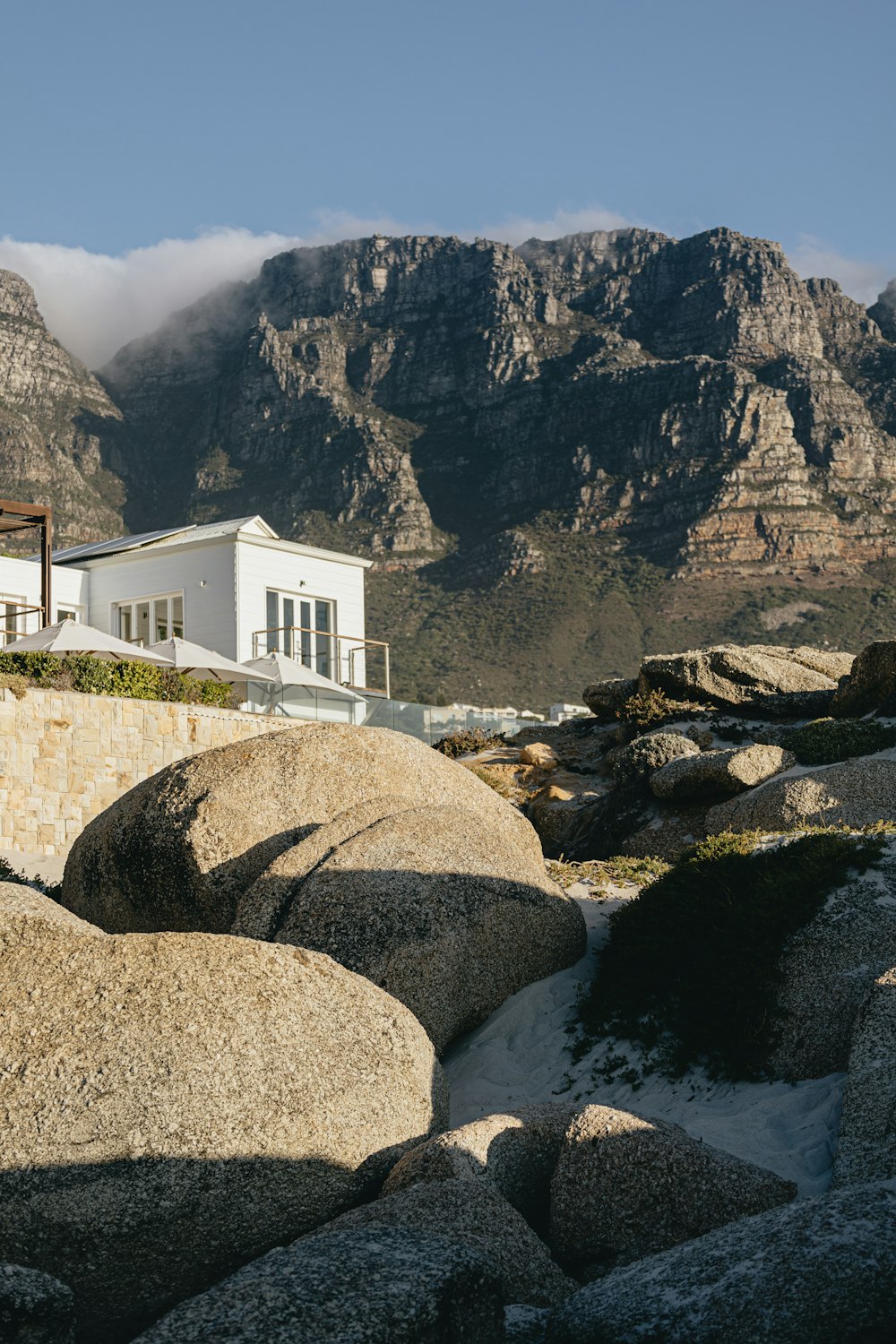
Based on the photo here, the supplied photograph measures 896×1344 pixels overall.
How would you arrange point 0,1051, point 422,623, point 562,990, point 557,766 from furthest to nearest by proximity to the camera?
point 422,623 < point 557,766 < point 562,990 < point 0,1051

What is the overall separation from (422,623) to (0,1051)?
7984 centimetres

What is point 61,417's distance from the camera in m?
116

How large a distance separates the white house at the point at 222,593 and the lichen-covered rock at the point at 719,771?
17409mm

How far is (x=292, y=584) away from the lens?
34906 millimetres

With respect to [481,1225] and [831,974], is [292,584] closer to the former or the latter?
[831,974]

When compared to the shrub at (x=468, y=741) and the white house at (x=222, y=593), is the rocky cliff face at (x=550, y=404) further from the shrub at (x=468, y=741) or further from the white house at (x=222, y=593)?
the shrub at (x=468, y=741)

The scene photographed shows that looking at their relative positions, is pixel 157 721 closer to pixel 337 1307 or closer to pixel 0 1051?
pixel 0 1051

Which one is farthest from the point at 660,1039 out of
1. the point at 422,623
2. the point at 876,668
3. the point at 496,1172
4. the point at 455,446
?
the point at 455,446

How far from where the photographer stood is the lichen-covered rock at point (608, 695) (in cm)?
2420

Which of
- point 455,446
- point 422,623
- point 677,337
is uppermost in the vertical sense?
point 677,337

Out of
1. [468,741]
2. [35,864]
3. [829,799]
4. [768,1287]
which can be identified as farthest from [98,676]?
[768,1287]

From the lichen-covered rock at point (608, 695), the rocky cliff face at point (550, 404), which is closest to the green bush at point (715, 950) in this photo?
the lichen-covered rock at point (608, 695)

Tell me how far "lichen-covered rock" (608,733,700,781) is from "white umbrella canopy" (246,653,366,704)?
823cm

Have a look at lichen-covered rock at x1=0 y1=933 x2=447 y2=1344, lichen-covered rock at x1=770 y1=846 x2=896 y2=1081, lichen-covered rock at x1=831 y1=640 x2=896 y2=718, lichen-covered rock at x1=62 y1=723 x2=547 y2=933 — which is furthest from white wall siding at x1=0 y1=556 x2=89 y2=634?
lichen-covered rock at x1=0 y1=933 x2=447 y2=1344
